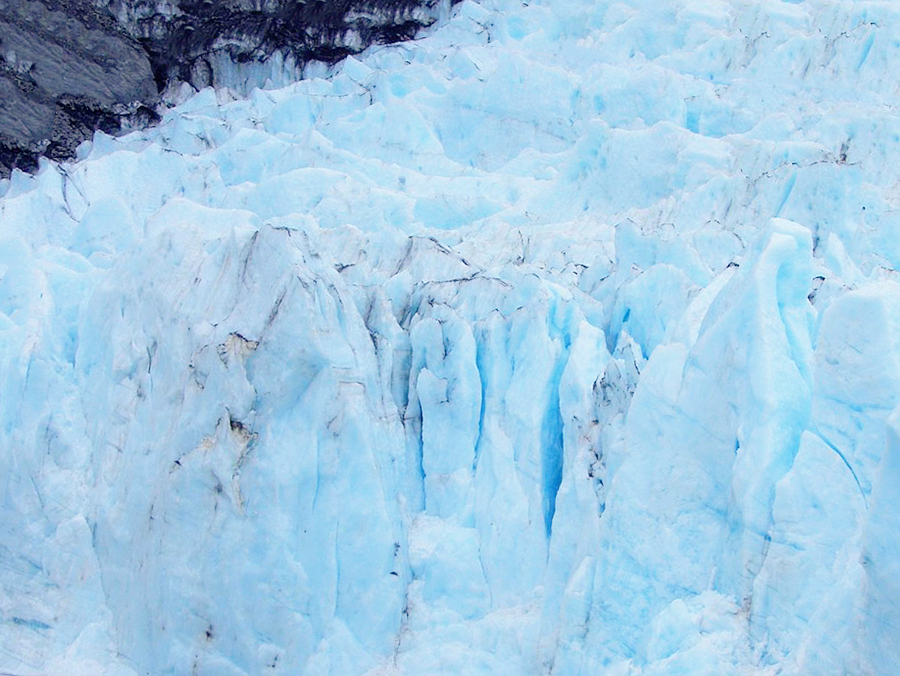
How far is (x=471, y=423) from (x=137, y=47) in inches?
651

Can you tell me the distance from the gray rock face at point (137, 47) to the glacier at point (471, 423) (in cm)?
637

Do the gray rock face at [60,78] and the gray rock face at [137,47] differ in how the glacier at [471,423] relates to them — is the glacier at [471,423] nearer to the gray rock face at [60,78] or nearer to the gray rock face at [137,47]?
the gray rock face at [60,78]

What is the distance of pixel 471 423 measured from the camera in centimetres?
→ 789

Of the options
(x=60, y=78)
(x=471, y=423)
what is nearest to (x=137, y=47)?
(x=60, y=78)

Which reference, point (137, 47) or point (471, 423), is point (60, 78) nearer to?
point (137, 47)

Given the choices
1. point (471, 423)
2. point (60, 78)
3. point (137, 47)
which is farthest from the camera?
point (137, 47)

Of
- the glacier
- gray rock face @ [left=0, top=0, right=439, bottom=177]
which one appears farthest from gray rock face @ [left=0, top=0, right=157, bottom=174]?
the glacier

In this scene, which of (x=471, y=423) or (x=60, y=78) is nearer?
(x=471, y=423)

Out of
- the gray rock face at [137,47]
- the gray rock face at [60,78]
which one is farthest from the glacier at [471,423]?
the gray rock face at [137,47]

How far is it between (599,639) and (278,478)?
8.35ft

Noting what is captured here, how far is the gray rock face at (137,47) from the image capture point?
1833cm

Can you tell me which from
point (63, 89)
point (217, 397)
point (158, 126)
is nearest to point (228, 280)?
point (217, 397)

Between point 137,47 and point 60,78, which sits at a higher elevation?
point 60,78

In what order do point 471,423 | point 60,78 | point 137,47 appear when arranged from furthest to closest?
1. point 137,47
2. point 60,78
3. point 471,423
